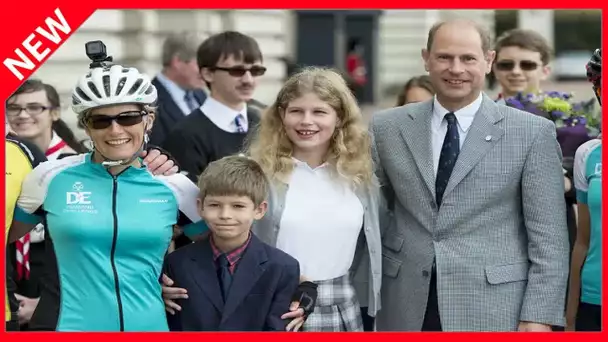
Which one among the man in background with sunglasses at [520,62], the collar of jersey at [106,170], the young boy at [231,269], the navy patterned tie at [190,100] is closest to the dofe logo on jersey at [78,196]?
the collar of jersey at [106,170]

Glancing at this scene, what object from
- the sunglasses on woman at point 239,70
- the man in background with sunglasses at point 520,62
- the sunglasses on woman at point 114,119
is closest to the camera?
the sunglasses on woman at point 114,119

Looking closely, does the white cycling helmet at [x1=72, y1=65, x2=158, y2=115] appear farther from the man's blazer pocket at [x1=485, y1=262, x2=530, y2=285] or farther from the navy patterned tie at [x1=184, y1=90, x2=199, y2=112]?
the navy patterned tie at [x1=184, y1=90, x2=199, y2=112]

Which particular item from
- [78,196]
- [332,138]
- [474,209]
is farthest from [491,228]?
[78,196]

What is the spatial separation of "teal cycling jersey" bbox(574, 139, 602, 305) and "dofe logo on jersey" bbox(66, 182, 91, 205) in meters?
2.24

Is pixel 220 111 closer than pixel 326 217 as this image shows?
No

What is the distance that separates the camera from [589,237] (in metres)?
5.21

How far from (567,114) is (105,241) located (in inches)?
128

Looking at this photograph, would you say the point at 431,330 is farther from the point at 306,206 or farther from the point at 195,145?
the point at 195,145

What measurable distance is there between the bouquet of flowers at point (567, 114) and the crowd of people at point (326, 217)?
1.26 meters

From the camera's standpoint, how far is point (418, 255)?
5.04 metres

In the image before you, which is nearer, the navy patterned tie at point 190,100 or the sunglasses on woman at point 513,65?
the sunglasses on woman at point 513,65

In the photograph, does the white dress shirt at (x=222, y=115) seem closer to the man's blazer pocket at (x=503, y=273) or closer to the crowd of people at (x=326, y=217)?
the crowd of people at (x=326, y=217)

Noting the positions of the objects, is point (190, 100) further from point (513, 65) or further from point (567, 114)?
point (567, 114)

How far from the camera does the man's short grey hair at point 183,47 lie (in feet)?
30.5
